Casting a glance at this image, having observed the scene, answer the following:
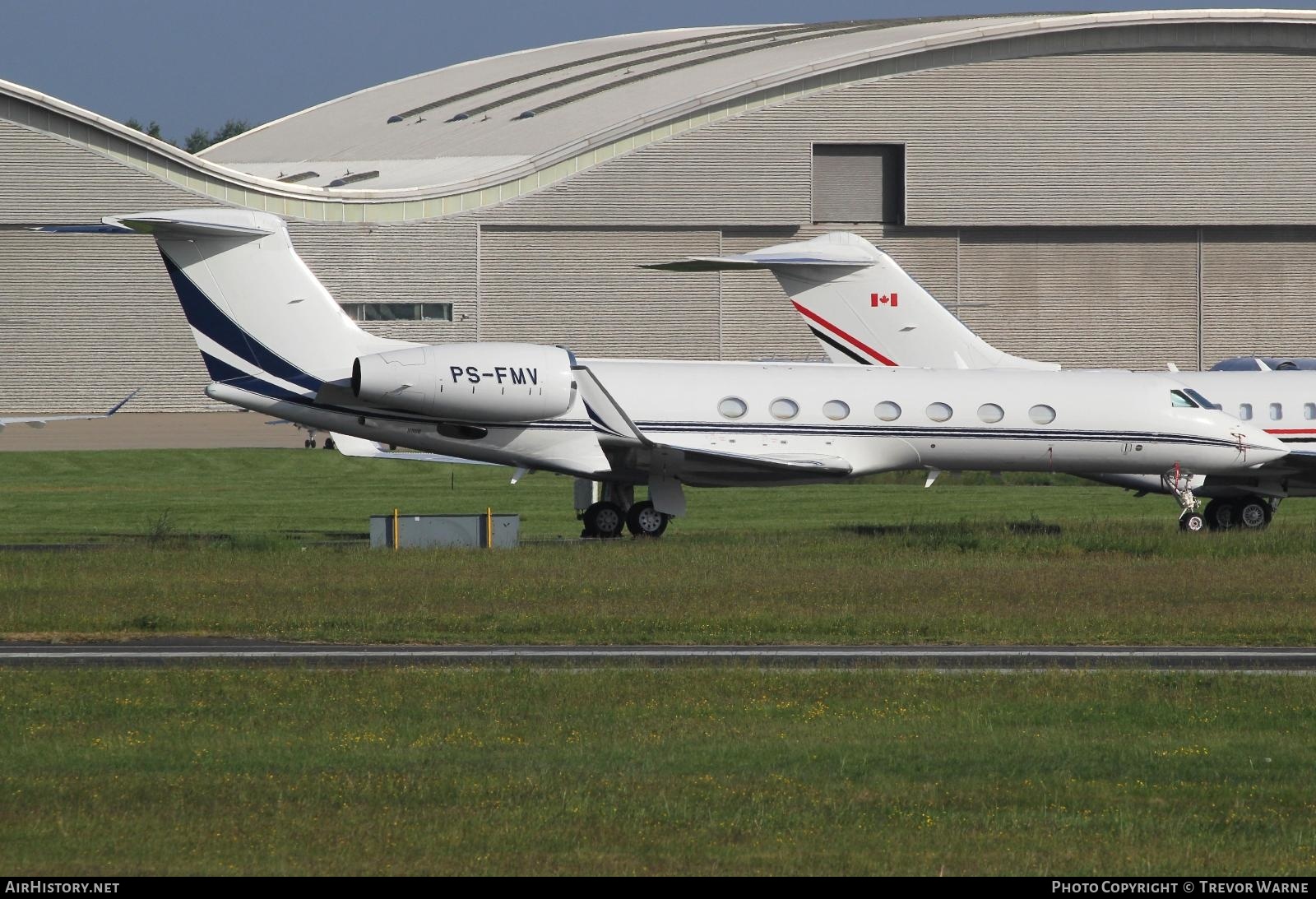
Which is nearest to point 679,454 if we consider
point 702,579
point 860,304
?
point 702,579

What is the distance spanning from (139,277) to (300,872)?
59128mm

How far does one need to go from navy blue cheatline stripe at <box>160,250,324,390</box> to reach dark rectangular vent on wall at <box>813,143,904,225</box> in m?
44.1

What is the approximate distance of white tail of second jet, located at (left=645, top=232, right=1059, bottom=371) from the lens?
106 feet

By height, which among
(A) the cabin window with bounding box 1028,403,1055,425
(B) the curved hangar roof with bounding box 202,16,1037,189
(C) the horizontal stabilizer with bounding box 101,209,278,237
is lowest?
(A) the cabin window with bounding box 1028,403,1055,425

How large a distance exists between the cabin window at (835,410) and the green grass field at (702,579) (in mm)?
1949

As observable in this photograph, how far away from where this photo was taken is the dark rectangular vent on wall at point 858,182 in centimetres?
6856

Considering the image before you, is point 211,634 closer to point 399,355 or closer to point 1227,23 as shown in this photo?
point 399,355

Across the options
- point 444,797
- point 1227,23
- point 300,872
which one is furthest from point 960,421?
point 1227,23

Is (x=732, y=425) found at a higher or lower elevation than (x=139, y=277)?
lower

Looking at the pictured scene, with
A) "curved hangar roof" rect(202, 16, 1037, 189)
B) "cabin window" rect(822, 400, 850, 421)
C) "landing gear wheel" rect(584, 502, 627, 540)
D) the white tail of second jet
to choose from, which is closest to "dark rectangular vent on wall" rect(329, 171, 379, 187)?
"curved hangar roof" rect(202, 16, 1037, 189)

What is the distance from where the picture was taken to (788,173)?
67375 mm

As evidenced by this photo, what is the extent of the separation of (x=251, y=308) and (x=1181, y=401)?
15402mm

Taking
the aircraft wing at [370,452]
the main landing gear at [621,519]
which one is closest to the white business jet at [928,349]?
the main landing gear at [621,519]

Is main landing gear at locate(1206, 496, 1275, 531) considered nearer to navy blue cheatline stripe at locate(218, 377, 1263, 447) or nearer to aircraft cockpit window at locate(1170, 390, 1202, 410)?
navy blue cheatline stripe at locate(218, 377, 1263, 447)
